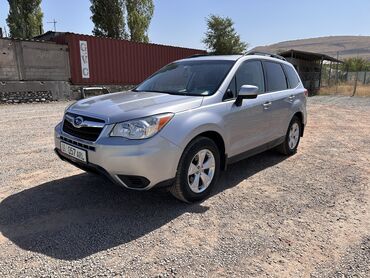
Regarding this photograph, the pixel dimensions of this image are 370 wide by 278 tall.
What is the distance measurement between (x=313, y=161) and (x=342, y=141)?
7.21 feet

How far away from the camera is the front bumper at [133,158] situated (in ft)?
10.6

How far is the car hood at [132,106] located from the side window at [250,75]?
869mm

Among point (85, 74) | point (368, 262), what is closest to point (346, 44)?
point (85, 74)

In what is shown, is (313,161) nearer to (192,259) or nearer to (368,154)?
(368,154)

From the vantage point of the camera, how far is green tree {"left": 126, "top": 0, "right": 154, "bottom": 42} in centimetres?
3131

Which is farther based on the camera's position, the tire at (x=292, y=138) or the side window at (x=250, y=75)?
the tire at (x=292, y=138)

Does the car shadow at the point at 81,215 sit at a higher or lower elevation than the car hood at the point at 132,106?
lower

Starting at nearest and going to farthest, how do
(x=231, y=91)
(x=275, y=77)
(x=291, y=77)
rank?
(x=231, y=91)
(x=275, y=77)
(x=291, y=77)

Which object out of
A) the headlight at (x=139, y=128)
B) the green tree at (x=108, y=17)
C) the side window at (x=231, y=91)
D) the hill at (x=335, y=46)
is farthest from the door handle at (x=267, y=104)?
the hill at (x=335, y=46)

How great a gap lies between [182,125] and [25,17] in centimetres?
3378

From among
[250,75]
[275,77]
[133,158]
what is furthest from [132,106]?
[275,77]

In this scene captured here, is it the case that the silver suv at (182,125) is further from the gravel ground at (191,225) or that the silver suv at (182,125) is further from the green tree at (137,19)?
the green tree at (137,19)

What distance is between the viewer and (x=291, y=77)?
5.98 m

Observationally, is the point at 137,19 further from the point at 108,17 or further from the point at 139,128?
the point at 139,128
